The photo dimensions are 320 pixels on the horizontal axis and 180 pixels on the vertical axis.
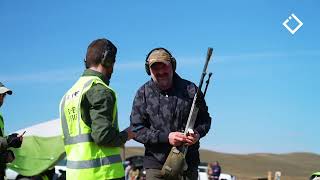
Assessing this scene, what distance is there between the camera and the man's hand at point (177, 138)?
5707 millimetres

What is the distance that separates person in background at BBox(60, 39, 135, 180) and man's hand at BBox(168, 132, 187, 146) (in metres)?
0.81

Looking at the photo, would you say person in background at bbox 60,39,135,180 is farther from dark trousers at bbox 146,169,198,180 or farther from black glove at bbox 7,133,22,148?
black glove at bbox 7,133,22,148

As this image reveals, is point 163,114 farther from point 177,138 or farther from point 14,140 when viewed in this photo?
point 14,140

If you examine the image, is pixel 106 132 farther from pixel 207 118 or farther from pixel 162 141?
pixel 207 118

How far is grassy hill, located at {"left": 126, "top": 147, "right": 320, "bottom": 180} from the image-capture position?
80488 millimetres

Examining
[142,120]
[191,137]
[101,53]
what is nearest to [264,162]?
[142,120]

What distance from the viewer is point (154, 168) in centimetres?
597

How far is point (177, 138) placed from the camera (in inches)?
225

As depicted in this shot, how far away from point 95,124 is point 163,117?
1.44m

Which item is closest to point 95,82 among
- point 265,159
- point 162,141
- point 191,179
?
point 162,141

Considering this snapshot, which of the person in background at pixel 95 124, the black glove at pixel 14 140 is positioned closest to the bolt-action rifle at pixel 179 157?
the person in background at pixel 95 124

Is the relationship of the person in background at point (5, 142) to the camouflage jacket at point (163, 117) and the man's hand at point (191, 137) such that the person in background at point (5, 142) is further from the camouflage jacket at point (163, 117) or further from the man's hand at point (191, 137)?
the man's hand at point (191, 137)

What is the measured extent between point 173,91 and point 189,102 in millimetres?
200

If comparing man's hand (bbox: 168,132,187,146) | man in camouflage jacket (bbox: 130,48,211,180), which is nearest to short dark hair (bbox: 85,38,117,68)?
man in camouflage jacket (bbox: 130,48,211,180)
